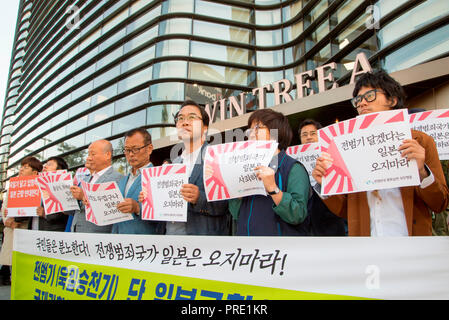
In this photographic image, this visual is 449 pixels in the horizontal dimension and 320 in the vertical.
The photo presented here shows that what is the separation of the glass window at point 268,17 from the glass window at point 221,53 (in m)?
2.12

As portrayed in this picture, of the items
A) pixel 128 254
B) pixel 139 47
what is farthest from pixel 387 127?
pixel 139 47

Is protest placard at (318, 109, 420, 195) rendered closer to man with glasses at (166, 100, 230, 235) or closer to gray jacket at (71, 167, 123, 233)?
man with glasses at (166, 100, 230, 235)

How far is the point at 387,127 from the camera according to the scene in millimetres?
1410

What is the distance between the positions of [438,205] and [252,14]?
18.3 meters

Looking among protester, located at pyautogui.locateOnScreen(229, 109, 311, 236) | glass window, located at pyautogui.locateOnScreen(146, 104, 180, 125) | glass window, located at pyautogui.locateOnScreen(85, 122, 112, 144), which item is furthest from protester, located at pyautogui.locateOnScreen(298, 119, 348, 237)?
glass window, located at pyautogui.locateOnScreen(85, 122, 112, 144)

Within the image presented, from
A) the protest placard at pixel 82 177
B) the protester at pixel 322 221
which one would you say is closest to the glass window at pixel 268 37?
the protest placard at pixel 82 177

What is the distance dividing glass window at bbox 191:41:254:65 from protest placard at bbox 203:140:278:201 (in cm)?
1521

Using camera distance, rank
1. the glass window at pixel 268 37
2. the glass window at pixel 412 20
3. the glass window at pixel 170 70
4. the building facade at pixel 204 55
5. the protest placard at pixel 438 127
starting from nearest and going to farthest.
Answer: the protest placard at pixel 438 127 → the glass window at pixel 412 20 → the building facade at pixel 204 55 → the glass window at pixel 170 70 → the glass window at pixel 268 37

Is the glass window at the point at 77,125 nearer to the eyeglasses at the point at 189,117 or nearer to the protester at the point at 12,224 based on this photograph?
the protester at the point at 12,224

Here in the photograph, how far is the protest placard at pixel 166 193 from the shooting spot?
78.9 inches

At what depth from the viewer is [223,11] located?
1689 cm

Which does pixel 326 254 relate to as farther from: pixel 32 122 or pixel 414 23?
pixel 32 122

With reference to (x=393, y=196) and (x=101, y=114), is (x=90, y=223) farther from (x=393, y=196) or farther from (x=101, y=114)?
(x=101, y=114)

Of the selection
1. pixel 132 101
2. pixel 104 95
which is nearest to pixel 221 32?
pixel 132 101
